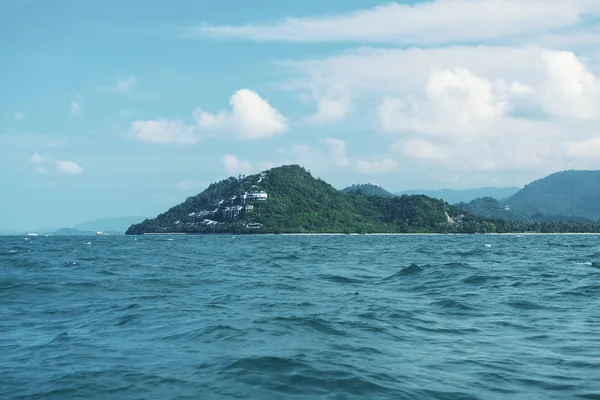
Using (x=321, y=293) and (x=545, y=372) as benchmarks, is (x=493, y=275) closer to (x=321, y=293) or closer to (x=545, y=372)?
(x=321, y=293)

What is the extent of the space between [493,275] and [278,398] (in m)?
28.1

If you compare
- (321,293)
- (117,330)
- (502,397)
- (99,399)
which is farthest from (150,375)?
(321,293)

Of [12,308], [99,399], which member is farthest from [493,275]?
[99,399]

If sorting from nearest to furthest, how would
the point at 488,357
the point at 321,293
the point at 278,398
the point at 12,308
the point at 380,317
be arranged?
the point at 278,398
the point at 488,357
the point at 380,317
the point at 12,308
the point at 321,293

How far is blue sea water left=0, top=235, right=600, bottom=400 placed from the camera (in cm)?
1338

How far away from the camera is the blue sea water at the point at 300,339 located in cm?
1338

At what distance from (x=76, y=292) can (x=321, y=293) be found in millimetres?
12659

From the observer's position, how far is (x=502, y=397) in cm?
1268

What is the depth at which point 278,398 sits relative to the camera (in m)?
12.5

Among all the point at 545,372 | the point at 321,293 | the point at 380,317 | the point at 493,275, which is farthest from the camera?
the point at 493,275

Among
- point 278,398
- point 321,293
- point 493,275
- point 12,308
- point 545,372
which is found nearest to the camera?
point 278,398

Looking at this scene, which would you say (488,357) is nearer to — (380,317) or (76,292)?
(380,317)

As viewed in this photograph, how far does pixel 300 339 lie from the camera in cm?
1828

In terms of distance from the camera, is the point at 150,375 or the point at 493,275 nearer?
the point at 150,375
